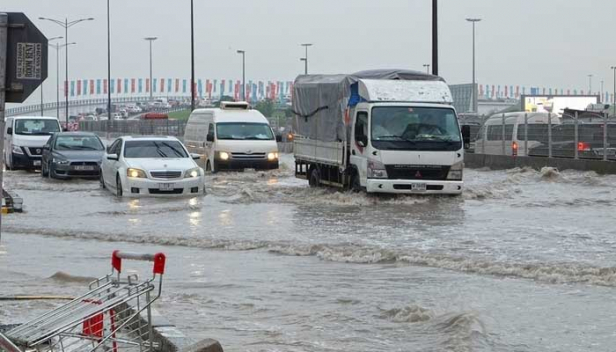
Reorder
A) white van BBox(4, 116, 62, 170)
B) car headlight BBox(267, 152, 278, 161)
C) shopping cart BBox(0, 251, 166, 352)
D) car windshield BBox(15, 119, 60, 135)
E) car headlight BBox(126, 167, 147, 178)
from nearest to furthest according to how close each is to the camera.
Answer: shopping cart BBox(0, 251, 166, 352) < car headlight BBox(126, 167, 147, 178) < car headlight BBox(267, 152, 278, 161) < white van BBox(4, 116, 62, 170) < car windshield BBox(15, 119, 60, 135)

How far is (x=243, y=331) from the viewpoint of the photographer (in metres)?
9.42

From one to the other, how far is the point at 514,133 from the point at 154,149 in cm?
1596

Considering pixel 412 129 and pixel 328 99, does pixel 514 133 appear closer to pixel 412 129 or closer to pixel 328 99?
pixel 328 99

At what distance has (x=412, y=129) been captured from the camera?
22.4 metres

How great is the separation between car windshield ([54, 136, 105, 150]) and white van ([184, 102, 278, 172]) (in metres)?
3.40

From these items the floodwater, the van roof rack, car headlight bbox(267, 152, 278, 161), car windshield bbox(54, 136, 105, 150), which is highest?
the van roof rack

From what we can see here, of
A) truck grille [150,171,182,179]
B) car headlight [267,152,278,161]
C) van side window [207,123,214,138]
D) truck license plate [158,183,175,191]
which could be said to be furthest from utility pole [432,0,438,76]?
truck license plate [158,183,175,191]

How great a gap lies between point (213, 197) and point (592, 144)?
13318mm

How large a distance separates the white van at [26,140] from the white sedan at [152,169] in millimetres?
11971

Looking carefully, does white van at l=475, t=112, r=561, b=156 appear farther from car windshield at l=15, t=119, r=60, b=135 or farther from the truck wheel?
car windshield at l=15, t=119, r=60, b=135

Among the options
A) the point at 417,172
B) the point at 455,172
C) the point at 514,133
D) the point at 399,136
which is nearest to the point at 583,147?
the point at 514,133

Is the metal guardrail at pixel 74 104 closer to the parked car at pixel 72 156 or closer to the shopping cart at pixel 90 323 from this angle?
→ the parked car at pixel 72 156

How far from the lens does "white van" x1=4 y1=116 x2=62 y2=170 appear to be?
3706 cm

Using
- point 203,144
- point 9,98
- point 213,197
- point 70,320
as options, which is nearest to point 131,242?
point 213,197
